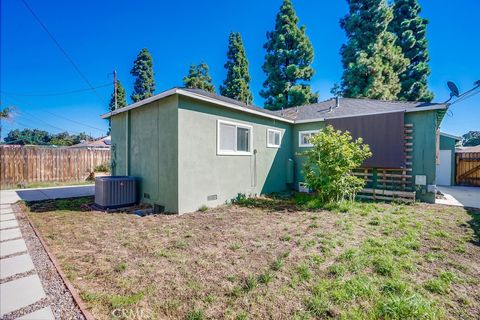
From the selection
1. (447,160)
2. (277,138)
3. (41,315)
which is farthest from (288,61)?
(41,315)

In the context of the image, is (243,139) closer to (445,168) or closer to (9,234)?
(9,234)

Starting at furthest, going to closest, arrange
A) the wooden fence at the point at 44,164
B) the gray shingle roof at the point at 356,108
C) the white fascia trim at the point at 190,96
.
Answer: the wooden fence at the point at 44,164 → the gray shingle roof at the point at 356,108 → the white fascia trim at the point at 190,96

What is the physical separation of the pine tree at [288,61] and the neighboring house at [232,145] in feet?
A: 30.7

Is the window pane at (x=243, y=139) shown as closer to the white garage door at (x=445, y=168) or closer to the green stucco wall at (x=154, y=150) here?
the green stucco wall at (x=154, y=150)

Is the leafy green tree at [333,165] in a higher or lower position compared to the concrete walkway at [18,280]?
higher

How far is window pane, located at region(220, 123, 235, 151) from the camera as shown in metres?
7.04

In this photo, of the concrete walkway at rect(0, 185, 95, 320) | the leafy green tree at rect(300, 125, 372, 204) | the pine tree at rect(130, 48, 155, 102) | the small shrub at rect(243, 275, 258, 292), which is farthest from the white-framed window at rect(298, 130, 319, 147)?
the pine tree at rect(130, 48, 155, 102)

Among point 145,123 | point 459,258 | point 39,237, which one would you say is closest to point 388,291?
point 459,258

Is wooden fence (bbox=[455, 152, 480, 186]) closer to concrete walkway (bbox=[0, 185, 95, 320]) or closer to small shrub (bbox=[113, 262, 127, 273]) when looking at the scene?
small shrub (bbox=[113, 262, 127, 273])

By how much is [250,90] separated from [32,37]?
17.4 metres

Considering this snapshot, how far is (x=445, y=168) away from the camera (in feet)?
43.9

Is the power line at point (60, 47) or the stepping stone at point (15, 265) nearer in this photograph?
the stepping stone at point (15, 265)

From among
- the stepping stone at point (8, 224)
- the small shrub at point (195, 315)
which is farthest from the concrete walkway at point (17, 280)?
the small shrub at point (195, 315)

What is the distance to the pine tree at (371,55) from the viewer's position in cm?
1609
